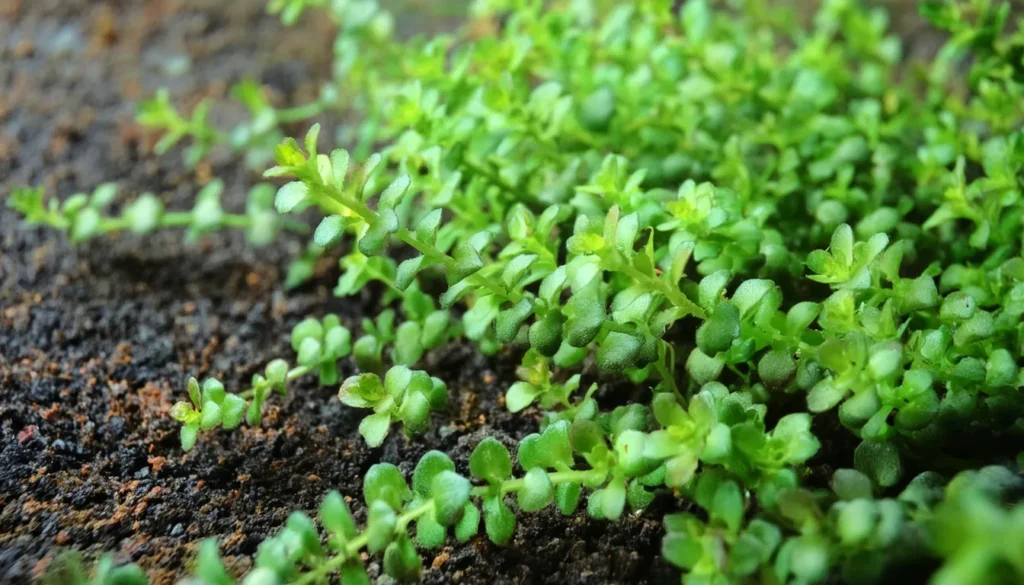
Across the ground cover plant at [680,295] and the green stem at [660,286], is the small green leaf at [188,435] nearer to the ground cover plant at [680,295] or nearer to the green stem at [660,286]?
the ground cover plant at [680,295]

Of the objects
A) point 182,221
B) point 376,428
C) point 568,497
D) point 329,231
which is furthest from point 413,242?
point 182,221

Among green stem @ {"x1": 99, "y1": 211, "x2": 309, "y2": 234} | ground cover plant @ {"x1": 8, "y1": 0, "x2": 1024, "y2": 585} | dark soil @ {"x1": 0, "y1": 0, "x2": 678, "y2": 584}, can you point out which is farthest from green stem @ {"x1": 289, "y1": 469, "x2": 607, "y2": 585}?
green stem @ {"x1": 99, "y1": 211, "x2": 309, "y2": 234}

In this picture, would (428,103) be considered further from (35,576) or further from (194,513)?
(35,576)

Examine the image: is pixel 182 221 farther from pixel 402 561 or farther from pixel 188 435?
pixel 402 561

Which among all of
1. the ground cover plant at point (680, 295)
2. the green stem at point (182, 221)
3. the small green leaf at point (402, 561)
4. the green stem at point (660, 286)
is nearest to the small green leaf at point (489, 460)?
the ground cover plant at point (680, 295)

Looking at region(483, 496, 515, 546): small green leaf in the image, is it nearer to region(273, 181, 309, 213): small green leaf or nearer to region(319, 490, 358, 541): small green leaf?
region(319, 490, 358, 541): small green leaf

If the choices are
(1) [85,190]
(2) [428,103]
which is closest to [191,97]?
(1) [85,190]
